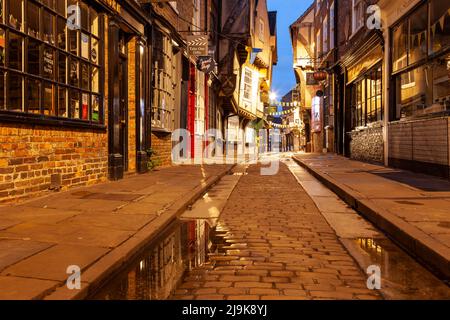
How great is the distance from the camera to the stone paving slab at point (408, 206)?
4.62m

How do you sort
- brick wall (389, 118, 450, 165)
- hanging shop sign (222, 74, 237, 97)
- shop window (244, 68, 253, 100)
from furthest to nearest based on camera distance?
1. shop window (244, 68, 253, 100)
2. hanging shop sign (222, 74, 237, 97)
3. brick wall (389, 118, 450, 165)

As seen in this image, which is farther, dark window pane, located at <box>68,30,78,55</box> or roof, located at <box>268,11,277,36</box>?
roof, located at <box>268,11,277,36</box>

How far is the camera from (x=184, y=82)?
59.5 ft

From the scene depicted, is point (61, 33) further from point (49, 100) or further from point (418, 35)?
point (418, 35)

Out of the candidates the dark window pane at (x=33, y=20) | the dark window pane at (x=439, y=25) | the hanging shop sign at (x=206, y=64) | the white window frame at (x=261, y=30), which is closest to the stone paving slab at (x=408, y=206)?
the dark window pane at (x=439, y=25)

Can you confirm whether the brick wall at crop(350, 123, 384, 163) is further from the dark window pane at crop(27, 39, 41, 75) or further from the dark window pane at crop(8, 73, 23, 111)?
the dark window pane at crop(8, 73, 23, 111)

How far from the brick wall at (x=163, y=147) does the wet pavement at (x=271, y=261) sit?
6.87 meters

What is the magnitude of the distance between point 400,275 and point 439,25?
888 centimetres

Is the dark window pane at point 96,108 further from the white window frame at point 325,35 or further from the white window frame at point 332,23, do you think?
the white window frame at point 325,35

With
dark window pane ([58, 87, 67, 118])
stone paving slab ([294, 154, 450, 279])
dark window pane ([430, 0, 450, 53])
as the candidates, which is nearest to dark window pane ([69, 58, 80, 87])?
dark window pane ([58, 87, 67, 118])

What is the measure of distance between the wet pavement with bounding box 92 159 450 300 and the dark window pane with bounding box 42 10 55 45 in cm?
381

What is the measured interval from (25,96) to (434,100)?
915 cm

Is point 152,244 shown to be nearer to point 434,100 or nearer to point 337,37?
point 434,100

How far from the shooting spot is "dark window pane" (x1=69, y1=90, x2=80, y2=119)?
8.72m
